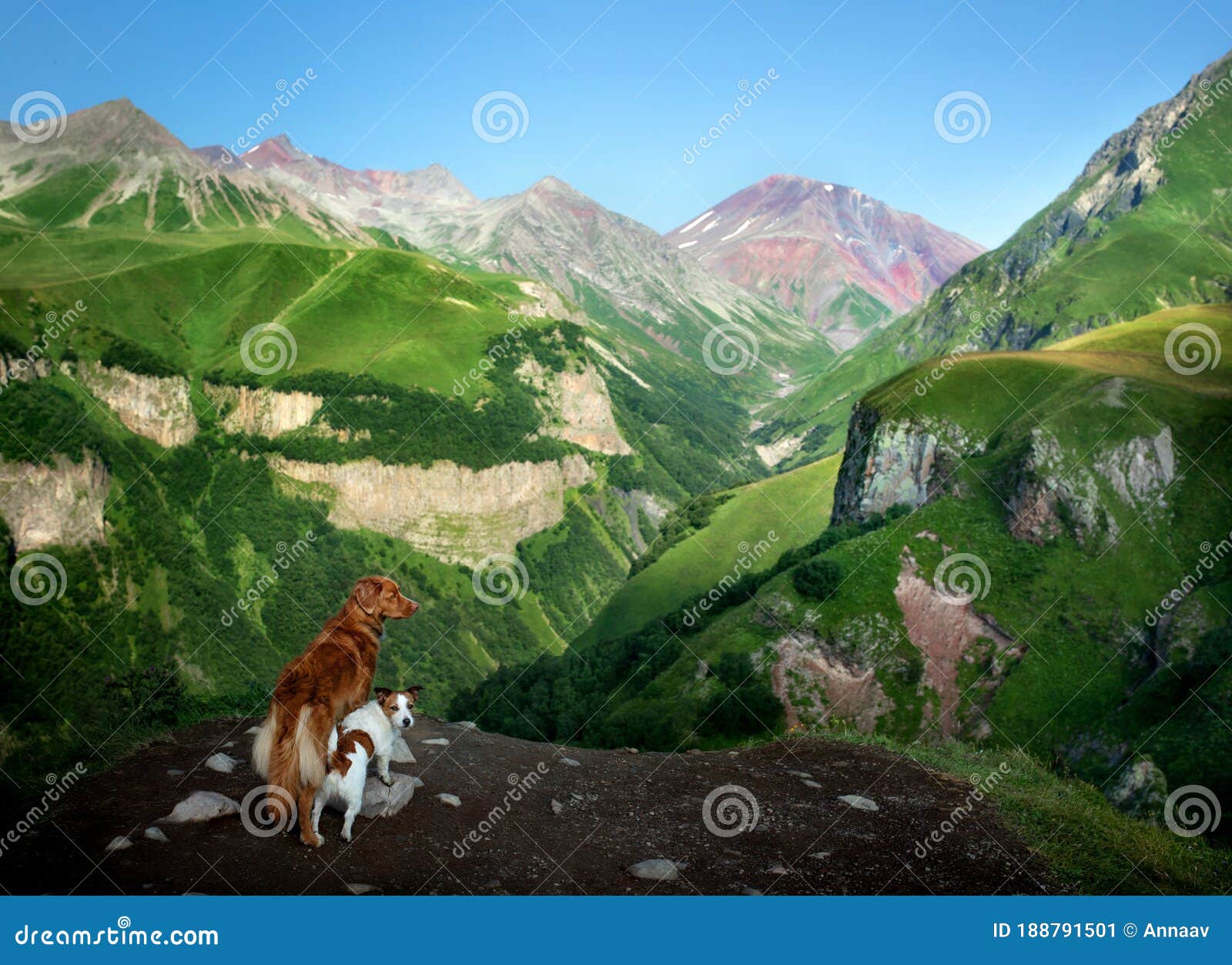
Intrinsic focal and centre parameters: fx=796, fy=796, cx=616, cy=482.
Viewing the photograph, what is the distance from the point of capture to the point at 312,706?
1091 centimetres

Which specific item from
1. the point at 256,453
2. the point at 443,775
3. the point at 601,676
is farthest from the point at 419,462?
the point at 443,775

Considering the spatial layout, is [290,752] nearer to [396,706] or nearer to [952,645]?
[396,706]

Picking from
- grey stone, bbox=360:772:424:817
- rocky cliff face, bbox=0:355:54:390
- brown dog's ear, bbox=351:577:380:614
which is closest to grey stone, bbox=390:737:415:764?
grey stone, bbox=360:772:424:817

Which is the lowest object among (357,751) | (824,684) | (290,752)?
(824,684)

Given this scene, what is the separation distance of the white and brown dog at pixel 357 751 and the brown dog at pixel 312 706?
14 centimetres

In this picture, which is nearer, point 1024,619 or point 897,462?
point 1024,619

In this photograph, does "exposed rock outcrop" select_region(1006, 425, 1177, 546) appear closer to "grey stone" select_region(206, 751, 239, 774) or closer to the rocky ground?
the rocky ground

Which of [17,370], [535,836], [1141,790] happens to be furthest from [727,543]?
[17,370]

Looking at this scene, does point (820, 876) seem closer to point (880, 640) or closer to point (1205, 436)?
point (880, 640)

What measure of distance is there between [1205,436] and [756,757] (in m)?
56.3

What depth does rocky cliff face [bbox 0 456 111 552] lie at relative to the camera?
135375 millimetres

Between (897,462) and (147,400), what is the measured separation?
180 m

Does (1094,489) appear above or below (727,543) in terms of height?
above

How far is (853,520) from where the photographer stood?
79.4 meters
